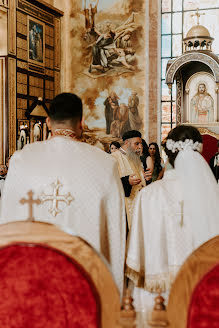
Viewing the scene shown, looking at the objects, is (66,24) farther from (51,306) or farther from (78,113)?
(51,306)

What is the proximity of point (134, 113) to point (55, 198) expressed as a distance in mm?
15913

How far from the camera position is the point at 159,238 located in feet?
13.0

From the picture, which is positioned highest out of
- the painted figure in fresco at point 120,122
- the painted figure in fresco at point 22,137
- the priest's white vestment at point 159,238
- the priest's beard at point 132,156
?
the painted figure in fresco at point 120,122

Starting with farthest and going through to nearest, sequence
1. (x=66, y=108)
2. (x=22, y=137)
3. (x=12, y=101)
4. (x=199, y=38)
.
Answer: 1. (x=199, y=38)
2. (x=22, y=137)
3. (x=12, y=101)
4. (x=66, y=108)

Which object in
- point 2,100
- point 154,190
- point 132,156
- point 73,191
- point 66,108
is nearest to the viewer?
point 66,108

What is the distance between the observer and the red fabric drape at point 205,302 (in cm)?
164

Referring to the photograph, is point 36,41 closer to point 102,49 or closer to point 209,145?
point 102,49

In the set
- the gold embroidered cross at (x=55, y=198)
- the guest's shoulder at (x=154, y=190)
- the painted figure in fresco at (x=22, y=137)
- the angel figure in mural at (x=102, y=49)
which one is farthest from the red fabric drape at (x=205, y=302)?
the angel figure in mural at (x=102, y=49)

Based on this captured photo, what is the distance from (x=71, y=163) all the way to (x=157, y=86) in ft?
52.6

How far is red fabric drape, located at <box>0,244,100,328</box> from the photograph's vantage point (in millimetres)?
1647

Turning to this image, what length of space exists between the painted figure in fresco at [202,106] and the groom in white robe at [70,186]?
14.5m

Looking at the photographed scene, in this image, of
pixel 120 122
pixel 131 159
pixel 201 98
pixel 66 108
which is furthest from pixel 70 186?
pixel 120 122

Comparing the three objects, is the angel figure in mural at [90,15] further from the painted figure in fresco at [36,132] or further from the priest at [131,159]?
the priest at [131,159]

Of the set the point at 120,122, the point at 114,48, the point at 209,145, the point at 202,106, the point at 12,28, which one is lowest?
the point at 209,145
